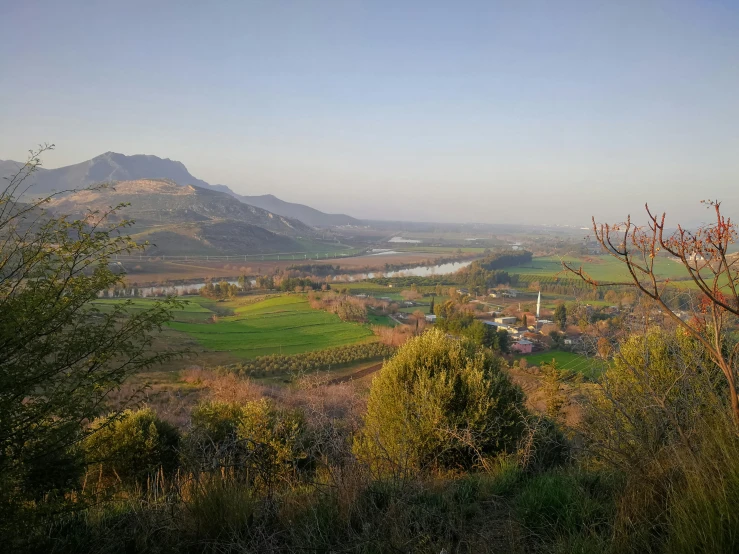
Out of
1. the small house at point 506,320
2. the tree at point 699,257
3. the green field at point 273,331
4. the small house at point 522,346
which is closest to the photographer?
the tree at point 699,257

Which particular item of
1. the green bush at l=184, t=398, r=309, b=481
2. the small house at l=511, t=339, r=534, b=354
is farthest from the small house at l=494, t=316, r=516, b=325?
the green bush at l=184, t=398, r=309, b=481

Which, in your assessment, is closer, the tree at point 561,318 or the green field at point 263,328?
the tree at point 561,318

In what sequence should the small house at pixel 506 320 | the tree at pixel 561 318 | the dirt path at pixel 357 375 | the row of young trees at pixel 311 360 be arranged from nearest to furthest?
the dirt path at pixel 357 375 < the row of young trees at pixel 311 360 < the tree at pixel 561 318 < the small house at pixel 506 320

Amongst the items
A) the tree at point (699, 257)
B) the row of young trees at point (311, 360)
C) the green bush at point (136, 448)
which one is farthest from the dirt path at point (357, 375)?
the tree at point (699, 257)

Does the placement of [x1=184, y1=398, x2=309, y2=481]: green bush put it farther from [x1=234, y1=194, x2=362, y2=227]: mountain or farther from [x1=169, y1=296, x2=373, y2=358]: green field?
[x1=234, y1=194, x2=362, y2=227]: mountain

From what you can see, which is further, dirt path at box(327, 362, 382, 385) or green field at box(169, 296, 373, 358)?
green field at box(169, 296, 373, 358)

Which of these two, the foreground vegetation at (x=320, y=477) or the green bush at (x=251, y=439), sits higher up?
the foreground vegetation at (x=320, y=477)

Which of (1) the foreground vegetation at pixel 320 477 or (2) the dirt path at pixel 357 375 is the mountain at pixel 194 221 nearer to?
(2) the dirt path at pixel 357 375

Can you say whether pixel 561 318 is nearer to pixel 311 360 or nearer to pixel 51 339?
pixel 311 360
